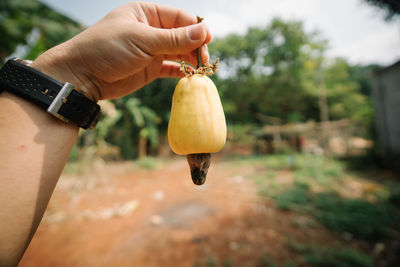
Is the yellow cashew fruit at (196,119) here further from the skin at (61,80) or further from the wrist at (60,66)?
the wrist at (60,66)

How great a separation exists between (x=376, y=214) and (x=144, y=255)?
4510 millimetres

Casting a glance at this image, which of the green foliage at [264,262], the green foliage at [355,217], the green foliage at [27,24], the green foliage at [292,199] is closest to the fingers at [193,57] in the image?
the green foliage at [264,262]

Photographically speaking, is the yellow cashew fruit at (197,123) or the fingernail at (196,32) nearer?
the yellow cashew fruit at (197,123)

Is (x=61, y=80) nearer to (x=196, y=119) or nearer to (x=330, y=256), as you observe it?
(x=196, y=119)

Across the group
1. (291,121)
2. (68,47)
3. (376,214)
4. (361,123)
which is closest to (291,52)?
(291,121)

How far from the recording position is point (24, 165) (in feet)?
2.78

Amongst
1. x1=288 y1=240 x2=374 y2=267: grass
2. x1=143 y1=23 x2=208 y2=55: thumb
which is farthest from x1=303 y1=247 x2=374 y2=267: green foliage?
x1=143 y1=23 x2=208 y2=55: thumb

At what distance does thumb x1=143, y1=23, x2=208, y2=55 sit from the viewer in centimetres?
107

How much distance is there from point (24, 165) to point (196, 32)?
1.09 meters

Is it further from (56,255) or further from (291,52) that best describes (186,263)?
(291,52)

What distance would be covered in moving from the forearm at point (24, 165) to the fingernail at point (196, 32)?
825 millimetres

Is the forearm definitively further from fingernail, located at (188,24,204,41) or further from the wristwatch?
fingernail, located at (188,24,204,41)

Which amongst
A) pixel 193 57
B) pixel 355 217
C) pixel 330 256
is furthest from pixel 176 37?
pixel 355 217

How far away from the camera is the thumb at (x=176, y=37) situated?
3.50 feet
